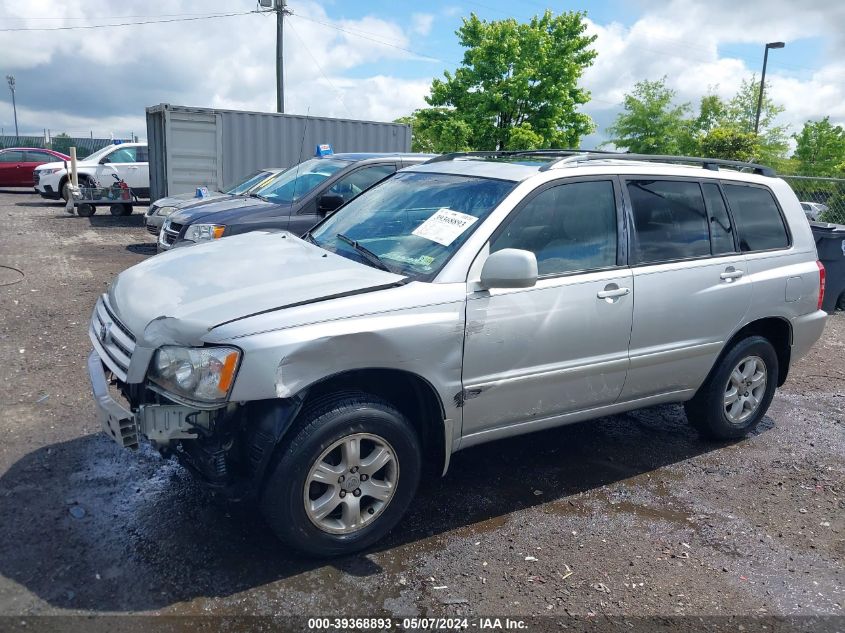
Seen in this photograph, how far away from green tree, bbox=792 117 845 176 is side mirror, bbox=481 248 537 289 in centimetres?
3658

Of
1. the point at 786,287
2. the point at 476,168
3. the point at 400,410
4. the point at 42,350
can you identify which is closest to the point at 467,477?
the point at 400,410

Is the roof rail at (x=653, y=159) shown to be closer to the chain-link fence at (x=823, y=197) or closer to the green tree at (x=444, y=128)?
the chain-link fence at (x=823, y=197)

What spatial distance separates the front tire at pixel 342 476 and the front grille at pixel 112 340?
0.83 metres

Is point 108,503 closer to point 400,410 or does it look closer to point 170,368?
point 170,368

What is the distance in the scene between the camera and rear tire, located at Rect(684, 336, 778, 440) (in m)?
4.76

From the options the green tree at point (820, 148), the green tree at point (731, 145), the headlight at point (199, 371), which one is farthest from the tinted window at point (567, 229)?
the green tree at point (820, 148)

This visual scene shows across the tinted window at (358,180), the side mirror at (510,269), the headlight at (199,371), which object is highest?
the tinted window at (358,180)

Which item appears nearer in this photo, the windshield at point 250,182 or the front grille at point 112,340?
the front grille at point 112,340

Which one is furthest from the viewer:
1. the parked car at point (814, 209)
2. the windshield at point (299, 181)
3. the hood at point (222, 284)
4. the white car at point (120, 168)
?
the white car at point (120, 168)

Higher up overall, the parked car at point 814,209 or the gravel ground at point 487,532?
the parked car at point 814,209

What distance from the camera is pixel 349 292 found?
3230 mm

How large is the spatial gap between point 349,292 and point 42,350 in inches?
162

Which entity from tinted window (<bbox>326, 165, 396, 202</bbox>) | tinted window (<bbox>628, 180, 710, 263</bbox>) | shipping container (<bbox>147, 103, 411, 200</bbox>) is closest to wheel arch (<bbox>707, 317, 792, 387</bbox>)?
tinted window (<bbox>628, 180, 710, 263</bbox>)

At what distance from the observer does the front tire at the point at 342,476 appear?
121 inches
